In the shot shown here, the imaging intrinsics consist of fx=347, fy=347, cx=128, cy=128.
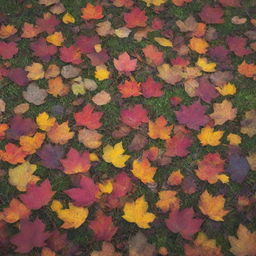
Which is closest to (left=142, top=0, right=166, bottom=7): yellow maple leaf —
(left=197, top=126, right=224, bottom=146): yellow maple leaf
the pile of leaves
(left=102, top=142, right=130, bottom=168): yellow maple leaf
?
the pile of leaves

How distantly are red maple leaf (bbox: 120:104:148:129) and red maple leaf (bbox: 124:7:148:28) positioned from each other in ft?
3.13

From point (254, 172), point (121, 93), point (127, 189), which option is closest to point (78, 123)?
point (121, 93)

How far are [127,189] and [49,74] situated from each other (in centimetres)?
116

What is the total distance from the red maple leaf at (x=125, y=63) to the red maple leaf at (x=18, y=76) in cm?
71

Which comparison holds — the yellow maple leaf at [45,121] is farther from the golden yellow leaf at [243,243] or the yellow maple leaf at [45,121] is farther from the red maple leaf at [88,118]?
the golden yellow leaf at [243,243]

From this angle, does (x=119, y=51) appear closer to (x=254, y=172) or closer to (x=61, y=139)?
(x=61, y=139)

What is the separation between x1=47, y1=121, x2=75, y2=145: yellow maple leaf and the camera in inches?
92.0

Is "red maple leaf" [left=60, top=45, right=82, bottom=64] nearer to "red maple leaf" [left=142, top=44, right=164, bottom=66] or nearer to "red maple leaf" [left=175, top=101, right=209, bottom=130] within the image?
"red maple leaf" [left=142, top=44, right=164, bottom=66]

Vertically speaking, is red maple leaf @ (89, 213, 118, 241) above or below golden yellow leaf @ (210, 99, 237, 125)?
below

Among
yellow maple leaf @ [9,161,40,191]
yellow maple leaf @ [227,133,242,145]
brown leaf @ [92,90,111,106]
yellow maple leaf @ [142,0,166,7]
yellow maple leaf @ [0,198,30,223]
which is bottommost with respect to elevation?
yellow maple leaf @ [0,198,30,223]

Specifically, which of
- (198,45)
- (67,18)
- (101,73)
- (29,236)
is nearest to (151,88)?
(101,73)

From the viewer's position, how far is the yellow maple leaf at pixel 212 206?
6.63ft

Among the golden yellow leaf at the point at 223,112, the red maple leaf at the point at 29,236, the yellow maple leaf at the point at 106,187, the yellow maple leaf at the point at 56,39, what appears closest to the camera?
the red maple leaf at the point at 29,236

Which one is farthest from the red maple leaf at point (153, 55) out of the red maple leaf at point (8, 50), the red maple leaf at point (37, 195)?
the red maple leaf at point (37, 195)
